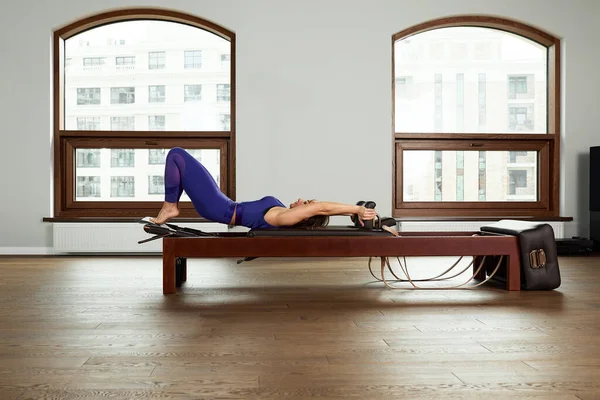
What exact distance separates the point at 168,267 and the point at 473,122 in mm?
4179

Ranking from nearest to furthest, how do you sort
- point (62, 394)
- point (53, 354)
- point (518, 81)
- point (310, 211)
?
point (62, 394)
point (53, 354)
point (310, 211)
point (518, 81)

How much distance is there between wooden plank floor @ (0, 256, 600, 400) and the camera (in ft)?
5.89

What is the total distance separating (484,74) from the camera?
6.65 metres

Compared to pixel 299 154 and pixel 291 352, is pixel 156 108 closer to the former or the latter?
pixel 299 154

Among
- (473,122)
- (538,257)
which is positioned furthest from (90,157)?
(538,257)

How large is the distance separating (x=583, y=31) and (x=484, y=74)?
3.78 feet

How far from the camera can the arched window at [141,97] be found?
6430 mm

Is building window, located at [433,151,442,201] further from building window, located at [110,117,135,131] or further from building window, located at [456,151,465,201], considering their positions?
building window, located at [110,117,135,131]

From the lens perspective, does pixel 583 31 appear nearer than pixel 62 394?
No

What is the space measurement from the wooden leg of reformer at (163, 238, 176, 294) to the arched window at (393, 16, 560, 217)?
3.35m

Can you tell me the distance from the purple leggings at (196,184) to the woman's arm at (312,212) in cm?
32

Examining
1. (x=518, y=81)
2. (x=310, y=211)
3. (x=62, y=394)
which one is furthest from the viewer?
(x=518, y=81)

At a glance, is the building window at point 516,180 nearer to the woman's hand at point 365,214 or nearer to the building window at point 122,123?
the woman's hand at point 365,214

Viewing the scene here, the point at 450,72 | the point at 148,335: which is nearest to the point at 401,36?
the point at 450,72
